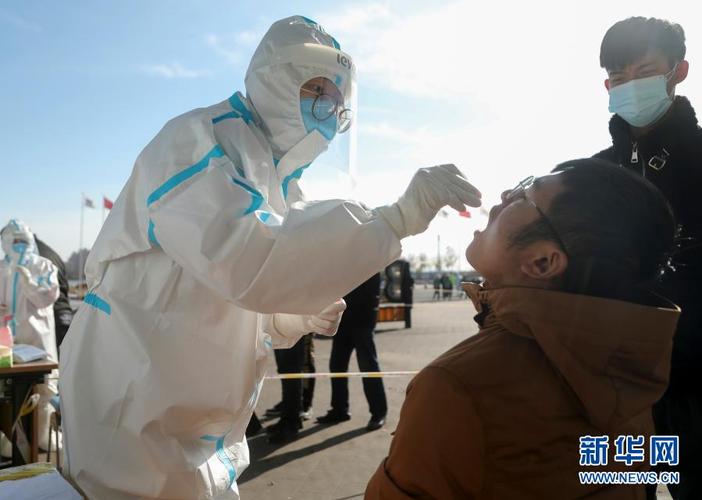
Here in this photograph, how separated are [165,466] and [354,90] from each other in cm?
139

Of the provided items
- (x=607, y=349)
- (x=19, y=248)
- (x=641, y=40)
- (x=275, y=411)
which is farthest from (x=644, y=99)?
(x=19, y=248)

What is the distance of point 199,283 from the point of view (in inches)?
64.0

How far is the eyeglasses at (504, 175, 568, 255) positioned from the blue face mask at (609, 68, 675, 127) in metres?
1.21

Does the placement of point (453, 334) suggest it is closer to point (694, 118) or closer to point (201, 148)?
point (694, 118)

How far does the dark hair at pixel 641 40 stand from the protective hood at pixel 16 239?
633 centimetres

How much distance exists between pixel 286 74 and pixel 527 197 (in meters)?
0.92

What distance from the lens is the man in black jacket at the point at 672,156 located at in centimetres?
210

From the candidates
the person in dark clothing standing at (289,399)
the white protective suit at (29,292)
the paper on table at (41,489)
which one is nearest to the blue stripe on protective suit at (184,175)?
the paper on table at (41,489)

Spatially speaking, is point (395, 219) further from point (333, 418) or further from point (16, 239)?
point (16, 239)

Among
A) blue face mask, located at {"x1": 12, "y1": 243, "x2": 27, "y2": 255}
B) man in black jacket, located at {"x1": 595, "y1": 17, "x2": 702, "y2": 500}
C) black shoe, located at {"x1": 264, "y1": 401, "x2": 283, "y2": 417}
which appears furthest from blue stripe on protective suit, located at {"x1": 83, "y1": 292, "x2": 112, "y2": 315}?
blue face mask, located at {"x1": 12, "y1": 243, "x2": 27, "y2": 255}

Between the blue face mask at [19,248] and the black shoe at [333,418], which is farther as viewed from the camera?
the blue face mask at [19,248]

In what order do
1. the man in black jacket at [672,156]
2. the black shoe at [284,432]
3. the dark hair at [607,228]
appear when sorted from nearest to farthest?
the dark hair at [607,228], the man in black jacket at [672,156], the black shoe at [284,432]

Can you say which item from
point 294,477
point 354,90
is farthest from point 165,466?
point 294,477

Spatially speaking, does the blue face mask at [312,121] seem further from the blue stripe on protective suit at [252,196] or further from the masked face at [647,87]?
the masked face at [647,87]
